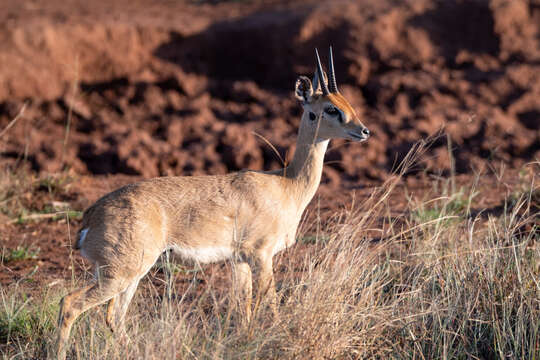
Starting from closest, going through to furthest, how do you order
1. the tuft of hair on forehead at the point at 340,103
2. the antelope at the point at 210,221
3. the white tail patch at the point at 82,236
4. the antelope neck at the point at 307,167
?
1. the antelope at the point at 210,221
2. the white tail patch at the point at 82,236
3. the tuft of hair on forehead at the point at 340,103
4. the antelope neck at the point at 307,167

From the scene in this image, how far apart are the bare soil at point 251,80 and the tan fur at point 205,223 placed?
158 inches

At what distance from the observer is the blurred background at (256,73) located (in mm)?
10195

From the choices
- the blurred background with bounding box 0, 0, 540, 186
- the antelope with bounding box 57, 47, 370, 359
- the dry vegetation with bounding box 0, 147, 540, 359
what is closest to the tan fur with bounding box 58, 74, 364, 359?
the antelope with bounding box 57, 47, 370, 359

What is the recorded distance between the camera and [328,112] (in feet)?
17.4

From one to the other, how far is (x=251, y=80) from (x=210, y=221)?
7109mm

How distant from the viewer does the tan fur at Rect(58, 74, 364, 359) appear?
179 inches

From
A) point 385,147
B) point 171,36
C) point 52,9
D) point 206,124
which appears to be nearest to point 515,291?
point 385,147

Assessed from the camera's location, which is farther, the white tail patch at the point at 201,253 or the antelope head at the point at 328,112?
the antelope head at the point at 328,112

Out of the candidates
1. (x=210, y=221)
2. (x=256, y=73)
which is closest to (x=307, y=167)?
(x=210, y=221)

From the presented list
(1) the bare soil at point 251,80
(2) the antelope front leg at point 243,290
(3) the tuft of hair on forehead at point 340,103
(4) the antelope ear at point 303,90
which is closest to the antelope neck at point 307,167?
(4) the antelope ear at point 303,90

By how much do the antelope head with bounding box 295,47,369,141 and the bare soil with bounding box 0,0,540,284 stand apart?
394 cm

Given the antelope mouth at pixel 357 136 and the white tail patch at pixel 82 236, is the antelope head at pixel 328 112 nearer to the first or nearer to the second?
the antelope mouth at pixel 357 136

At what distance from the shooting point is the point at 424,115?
10383 millimetres

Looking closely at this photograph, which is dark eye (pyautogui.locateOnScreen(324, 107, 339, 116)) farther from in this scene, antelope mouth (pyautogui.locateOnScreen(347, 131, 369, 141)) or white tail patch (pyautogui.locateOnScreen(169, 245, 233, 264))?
white tail patch (pyautogui.locateOnScreen(169, 245, 233, 264))
